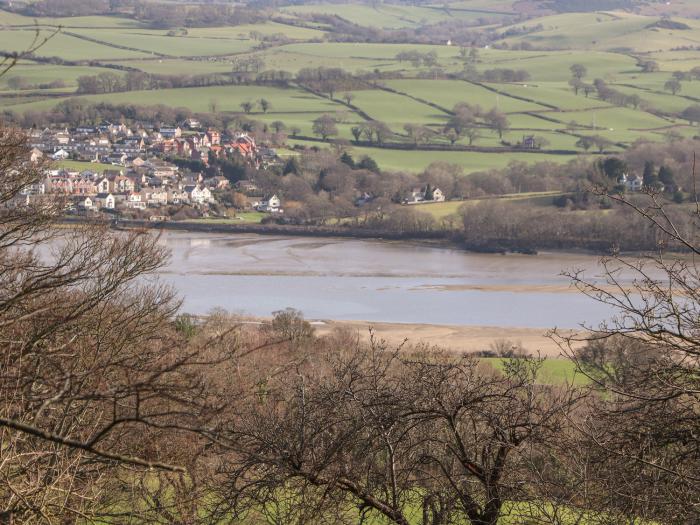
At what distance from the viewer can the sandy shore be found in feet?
75.0

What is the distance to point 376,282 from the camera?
106ft

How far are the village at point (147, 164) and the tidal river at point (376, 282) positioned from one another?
8112 mm

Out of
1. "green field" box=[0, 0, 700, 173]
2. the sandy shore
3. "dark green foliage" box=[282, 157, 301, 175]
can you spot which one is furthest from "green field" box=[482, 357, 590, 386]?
"green field" box=[0, 0, 700, 173]

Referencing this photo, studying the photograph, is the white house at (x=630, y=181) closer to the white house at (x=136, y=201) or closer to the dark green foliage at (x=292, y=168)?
the dark green foliage at (x=292, y=168)

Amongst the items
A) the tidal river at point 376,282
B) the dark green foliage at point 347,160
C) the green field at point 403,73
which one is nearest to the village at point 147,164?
the green field at point 403,73

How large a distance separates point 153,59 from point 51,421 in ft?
279

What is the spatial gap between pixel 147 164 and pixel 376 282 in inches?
1190

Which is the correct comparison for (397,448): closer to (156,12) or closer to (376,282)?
(376,282)

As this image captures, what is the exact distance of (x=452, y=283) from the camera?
32.7m

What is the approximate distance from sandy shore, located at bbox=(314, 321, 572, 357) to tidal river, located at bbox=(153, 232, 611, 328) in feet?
2.77

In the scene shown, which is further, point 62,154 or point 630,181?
point 62,154

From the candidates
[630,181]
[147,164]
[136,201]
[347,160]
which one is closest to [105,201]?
[136,201]

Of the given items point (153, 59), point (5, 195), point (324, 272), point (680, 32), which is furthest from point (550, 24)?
point (5, 195)

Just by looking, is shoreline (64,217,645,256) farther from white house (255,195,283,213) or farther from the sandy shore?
the sandy shore
